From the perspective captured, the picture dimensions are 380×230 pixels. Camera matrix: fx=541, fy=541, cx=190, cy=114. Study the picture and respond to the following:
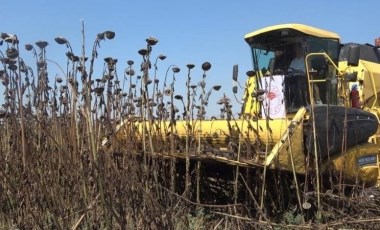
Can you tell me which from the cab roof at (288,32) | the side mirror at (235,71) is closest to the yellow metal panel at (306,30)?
the cab roof at (288,32)

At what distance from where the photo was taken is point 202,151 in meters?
4.98

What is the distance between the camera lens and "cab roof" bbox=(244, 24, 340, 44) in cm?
652

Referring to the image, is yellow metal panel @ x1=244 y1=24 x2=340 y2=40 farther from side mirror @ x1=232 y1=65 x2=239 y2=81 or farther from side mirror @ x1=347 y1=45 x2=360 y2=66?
side mirror @ x1=347 y1=45 x2=360 y2=66

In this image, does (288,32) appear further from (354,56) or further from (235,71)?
(354,56)

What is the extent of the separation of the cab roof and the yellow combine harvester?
0.01m

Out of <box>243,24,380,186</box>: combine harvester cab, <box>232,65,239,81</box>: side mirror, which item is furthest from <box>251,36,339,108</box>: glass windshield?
<box>232,65,239,81</box>: side mirror

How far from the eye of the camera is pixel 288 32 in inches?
260

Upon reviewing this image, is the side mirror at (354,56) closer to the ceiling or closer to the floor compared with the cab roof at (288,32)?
closer to the floor

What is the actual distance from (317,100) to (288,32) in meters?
0.90

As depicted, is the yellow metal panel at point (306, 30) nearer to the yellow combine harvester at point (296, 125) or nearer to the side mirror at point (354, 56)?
the yellow combine harvester at point (296, 125)

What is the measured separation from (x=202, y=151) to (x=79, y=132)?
149 cm

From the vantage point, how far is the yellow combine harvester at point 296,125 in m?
4.63

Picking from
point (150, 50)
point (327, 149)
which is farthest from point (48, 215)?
point (327, 149)

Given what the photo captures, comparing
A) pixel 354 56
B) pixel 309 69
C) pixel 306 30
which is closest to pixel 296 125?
pixel 354 56
